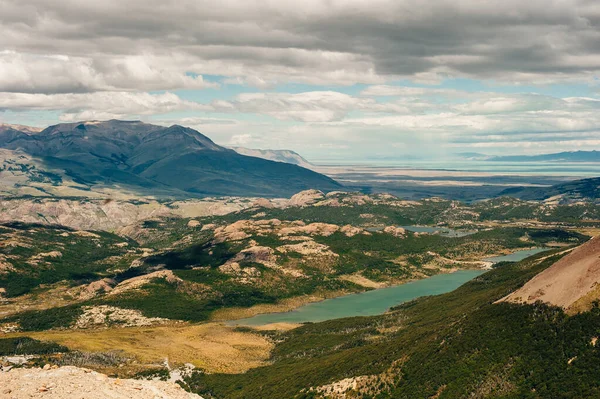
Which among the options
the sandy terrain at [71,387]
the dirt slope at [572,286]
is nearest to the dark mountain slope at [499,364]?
the dirt slope at [572,286]

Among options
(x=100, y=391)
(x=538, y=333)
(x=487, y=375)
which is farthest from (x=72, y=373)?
(x=538, y=333)

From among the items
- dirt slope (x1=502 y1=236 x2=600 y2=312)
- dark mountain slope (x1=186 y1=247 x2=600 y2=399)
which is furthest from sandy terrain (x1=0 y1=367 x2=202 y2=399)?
dirt slope (x1=502 y1=236 x2=600 y2=312)

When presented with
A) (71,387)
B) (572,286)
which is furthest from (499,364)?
(71,387)

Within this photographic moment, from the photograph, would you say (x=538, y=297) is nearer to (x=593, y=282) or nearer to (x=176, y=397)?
(x=593, y=282)

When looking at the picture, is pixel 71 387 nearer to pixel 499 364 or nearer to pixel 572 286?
pixel 499 364

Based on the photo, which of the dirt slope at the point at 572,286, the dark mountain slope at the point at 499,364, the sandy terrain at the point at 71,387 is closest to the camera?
the sandy terrain at the point at 71,387

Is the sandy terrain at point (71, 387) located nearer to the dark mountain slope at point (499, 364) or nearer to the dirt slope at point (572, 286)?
the dark mountain slope at point (499, 364)
